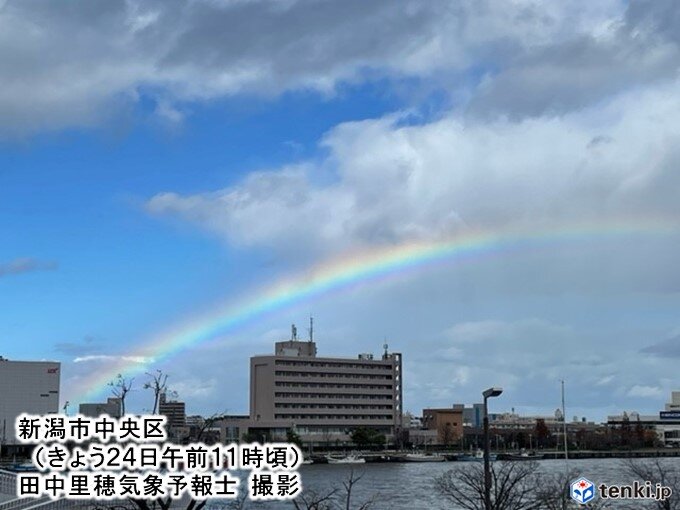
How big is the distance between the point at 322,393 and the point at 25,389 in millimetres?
51576

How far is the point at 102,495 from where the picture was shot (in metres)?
17.2

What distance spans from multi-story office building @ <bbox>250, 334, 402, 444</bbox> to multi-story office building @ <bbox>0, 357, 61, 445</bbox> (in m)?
35.6

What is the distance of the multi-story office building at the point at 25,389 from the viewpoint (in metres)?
140

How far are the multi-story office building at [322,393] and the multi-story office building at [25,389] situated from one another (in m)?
35.6

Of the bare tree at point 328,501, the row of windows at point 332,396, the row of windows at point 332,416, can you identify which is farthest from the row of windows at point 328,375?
the bare tree at point 328,501

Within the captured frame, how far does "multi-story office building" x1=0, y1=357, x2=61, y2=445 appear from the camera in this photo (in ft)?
458

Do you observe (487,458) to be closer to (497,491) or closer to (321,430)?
(497,491)

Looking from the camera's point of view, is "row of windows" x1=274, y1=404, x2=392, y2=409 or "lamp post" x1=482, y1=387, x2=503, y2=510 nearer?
"lamp post" x1=482, y1=387, x2=503, y2=510

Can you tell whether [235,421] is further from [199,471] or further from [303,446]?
[199,471]

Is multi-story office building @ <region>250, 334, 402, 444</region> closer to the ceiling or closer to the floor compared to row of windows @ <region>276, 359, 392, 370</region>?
closer to the floor

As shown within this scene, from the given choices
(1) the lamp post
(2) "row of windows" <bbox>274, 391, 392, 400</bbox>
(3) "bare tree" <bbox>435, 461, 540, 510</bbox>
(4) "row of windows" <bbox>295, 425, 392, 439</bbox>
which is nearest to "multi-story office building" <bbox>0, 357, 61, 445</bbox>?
(2) "row of windows" <bbox>274, 391, 392, 400</bbox>

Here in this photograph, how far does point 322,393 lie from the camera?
157250 millimetres

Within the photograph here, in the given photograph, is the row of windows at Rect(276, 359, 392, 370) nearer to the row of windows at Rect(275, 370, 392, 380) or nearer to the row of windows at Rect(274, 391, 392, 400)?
the row of windows at Rect(275, 370, 392, 380)

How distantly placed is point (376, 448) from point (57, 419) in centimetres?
14306
